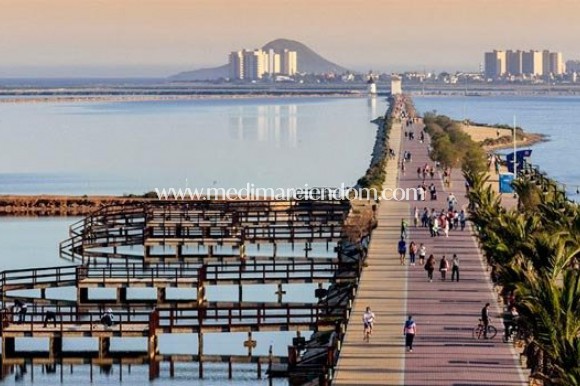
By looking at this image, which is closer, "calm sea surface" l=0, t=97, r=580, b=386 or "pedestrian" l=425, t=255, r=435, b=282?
"calm sea surface" l=0, t=97, r=580, b=386

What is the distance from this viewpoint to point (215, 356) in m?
35.3

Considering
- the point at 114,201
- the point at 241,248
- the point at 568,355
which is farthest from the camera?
the point at 114,201

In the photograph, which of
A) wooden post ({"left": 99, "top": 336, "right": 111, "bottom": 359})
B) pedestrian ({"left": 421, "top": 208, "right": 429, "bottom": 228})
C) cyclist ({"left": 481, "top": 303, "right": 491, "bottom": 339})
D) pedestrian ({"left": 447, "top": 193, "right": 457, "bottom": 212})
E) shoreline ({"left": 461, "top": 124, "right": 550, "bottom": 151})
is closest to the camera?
cyclist ({"left": 481, "top": 303, "right": 491, "bottom": 339})

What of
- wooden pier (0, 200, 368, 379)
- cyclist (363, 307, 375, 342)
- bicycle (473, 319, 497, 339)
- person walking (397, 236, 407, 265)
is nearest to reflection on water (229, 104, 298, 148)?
wooden pier (0, 200, 368, 379)

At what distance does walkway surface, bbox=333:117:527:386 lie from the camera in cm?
2798

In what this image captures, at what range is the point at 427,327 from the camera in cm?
3250

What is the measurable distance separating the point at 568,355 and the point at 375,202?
1498 inches

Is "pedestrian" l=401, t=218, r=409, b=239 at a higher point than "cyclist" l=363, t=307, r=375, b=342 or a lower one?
higher

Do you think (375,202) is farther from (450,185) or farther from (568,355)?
(568,355)

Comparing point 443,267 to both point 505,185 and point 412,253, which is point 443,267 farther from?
point 505,185

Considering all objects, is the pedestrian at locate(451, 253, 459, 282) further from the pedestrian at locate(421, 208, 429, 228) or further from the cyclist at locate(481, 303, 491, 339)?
the pedestrian at locate(421, 208, 429, 228)

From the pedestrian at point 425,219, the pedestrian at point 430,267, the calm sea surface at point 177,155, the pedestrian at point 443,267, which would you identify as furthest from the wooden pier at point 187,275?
the calm sea surface at point 177,155

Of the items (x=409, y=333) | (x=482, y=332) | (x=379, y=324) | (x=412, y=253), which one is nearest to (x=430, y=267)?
(x=412, y=253)

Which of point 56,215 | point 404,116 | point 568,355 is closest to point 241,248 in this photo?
point 56,215
